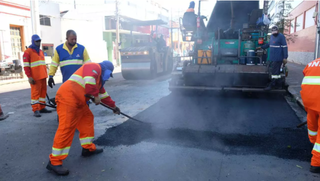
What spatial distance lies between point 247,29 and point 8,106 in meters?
6.74

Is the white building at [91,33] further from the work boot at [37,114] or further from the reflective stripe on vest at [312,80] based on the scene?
the reflective stripe on vest at [312,80]

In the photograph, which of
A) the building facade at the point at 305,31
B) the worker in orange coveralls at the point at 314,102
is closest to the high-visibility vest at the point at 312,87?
the worker in orange coveralls at the point at 314,102

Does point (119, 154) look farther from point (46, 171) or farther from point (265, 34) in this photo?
point (265, 34)

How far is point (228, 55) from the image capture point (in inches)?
289

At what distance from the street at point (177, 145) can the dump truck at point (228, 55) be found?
559 mm

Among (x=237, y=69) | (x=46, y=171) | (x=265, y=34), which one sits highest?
(x=265, y=34)

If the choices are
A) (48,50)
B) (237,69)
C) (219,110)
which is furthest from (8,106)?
(48,50)

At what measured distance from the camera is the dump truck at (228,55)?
20.1 ft

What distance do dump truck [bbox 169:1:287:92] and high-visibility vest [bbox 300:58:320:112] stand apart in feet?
9.91

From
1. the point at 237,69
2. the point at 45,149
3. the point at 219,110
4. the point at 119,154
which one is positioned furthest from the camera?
the point at 237,69

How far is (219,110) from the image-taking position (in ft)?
18.3

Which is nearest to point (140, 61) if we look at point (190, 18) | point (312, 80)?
point (190, 18)

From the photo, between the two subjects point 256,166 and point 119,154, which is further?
point 119,154

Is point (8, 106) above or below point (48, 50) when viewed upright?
below
